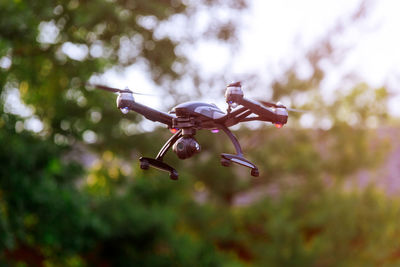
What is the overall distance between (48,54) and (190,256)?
6.95m

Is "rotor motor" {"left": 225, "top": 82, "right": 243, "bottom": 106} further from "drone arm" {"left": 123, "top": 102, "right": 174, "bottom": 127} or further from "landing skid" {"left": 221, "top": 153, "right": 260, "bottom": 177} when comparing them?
"drone arm" {"left": 123, "top": 102, "right": 174, "bottom": 127}

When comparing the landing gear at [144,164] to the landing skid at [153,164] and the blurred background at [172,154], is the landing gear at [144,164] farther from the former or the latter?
the blurred background at [172,154]

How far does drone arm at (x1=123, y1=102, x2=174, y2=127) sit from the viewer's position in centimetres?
268

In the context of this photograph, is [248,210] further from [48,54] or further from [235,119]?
[235,119]

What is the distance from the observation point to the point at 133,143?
1470 cm

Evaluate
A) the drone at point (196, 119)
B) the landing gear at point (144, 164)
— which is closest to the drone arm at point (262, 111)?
the drone at point (196, 119)

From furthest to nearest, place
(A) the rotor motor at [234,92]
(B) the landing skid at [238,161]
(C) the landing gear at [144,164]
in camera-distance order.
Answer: (C) the landing gear at [144,164] → (B) the landing skid at [238,161] → (A) the rotor motor at [234,92]

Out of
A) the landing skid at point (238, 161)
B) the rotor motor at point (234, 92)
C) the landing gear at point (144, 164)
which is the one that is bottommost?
the landing skid at point (238, 161)

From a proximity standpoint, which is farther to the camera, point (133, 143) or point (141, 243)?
point (141, 243)

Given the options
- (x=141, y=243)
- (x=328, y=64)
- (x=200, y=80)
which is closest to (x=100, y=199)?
(x=141, y=243)

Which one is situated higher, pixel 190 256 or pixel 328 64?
pixel 328 64

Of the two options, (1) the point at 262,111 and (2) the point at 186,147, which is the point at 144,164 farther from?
(1) the point at 262,111

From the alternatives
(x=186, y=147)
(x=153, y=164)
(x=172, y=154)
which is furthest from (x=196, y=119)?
(x=172, y=154)

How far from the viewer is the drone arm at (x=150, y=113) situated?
2680 millimetres
